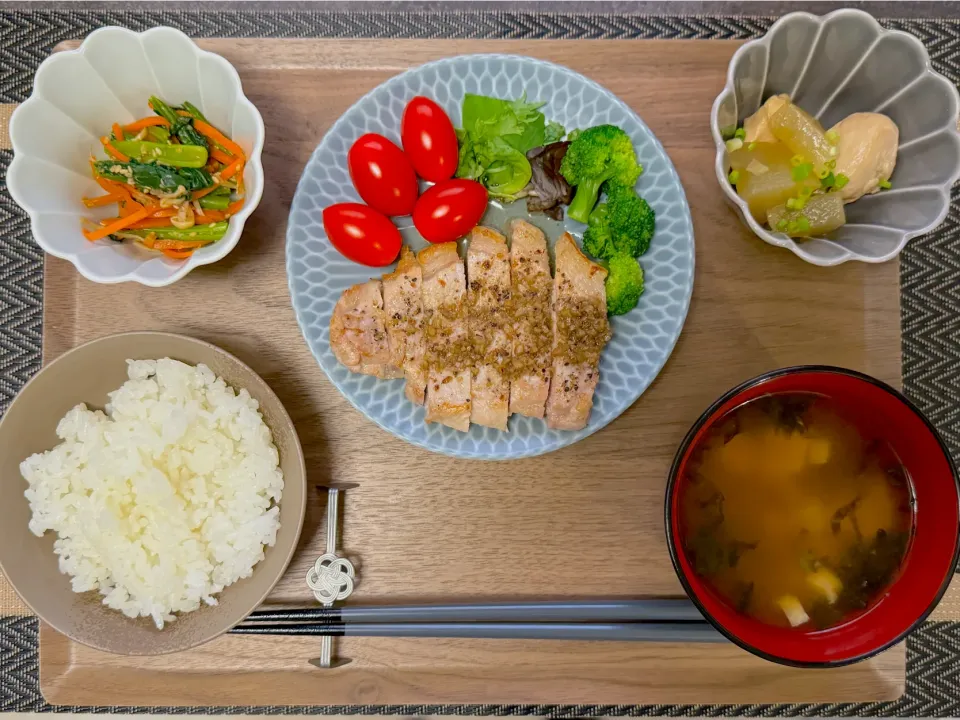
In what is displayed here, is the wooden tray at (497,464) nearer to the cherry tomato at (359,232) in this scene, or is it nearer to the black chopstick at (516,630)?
the black chopstick at (516,630)

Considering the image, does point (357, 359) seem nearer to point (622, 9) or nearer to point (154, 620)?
point (154, 620)

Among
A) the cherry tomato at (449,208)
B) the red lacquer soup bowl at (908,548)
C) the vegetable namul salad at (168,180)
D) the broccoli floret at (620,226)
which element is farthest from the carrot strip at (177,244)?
the red lacquer soup bowl at (908,548)

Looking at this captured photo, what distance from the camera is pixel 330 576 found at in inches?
89.5

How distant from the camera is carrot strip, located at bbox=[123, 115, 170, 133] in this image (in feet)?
7.44

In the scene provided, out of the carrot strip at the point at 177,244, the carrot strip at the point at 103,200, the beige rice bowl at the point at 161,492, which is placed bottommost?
the beige rice bowl at the point at 161,492

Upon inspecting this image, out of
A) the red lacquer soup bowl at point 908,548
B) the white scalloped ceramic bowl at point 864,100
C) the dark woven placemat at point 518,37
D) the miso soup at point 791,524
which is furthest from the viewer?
the dark woven placemat at point 518,37

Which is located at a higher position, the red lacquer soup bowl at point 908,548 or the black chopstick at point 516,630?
the red lacquer soup bowl at point 908,548

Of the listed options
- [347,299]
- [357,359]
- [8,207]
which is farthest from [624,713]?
[8,207]

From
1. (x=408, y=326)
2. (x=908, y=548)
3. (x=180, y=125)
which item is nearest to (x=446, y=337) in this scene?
(x=408, y=326)

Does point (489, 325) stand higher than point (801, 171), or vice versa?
point (801, 171)

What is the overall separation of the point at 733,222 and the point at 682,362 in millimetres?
544

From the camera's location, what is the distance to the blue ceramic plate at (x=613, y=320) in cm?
226

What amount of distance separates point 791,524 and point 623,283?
932mm

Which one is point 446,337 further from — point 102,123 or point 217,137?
point 102,123
